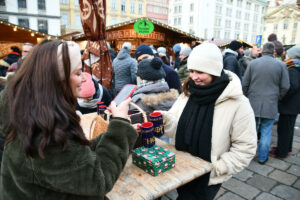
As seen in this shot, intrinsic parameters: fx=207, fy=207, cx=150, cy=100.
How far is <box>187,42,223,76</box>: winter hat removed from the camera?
1695mm

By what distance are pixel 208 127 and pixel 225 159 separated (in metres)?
0.28

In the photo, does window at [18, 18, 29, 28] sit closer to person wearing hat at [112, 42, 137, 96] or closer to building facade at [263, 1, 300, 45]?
person wearing hat at [112, 42, 137, 96]

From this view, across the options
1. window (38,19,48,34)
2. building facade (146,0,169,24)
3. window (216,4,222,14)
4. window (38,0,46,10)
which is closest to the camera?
window (38,0,46,10)

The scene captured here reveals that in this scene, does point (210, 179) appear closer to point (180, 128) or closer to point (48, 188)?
point (180, 128)

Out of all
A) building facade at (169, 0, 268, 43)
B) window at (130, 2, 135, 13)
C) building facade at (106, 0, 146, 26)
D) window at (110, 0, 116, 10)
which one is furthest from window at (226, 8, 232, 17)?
window at (110, 0, 116, 10)

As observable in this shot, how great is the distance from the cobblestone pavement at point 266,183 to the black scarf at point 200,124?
4.49 ft

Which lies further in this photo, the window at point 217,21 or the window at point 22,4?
the window at point 217,21

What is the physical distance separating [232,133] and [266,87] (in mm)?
2349

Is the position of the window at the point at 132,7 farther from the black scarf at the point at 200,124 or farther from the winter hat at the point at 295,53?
the black scarf at the point at 200,124

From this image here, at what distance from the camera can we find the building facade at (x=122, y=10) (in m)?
41.2

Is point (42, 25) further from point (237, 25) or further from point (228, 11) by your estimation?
point (237, 25)

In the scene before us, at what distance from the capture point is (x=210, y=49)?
1.71 metres

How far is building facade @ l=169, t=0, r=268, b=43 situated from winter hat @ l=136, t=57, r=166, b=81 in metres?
47.6

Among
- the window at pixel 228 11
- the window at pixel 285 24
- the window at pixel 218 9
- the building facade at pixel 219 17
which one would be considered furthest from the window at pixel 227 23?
the window at pixel 285 24
